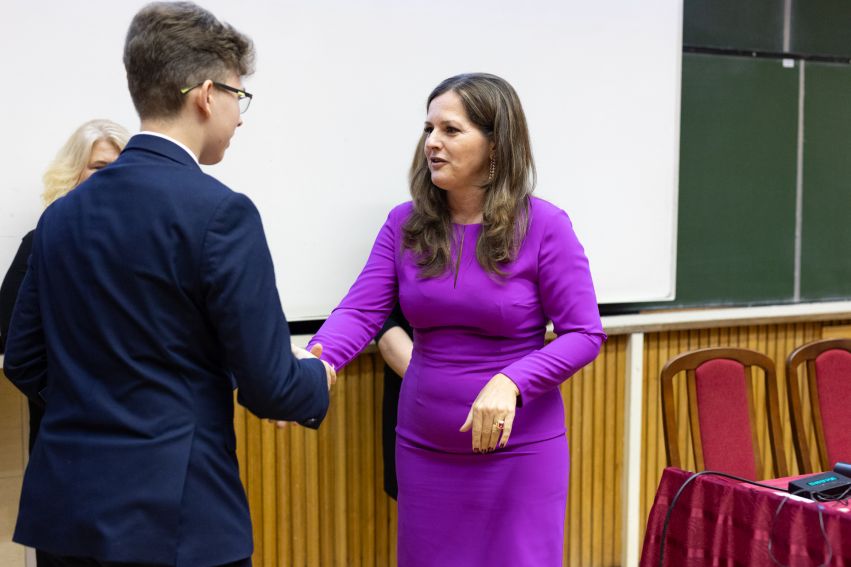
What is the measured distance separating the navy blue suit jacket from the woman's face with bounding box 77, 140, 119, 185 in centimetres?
125

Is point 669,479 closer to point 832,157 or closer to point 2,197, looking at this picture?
point 2,197

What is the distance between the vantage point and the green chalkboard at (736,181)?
12.5 feet

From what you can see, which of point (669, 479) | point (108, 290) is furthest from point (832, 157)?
point (108, 290)

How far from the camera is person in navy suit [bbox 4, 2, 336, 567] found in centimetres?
129

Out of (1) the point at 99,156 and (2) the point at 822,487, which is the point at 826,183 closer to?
(2) the point at 822,487

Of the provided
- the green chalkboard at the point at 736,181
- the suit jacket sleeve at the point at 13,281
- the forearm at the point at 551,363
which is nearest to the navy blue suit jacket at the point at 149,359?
the forearm at the point at 551,363

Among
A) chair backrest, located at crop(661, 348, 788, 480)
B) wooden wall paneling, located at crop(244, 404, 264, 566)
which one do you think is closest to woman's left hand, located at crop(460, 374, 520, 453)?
chair backrest, located at crop(661, 348, 788, 480)

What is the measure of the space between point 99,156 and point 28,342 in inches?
48.0

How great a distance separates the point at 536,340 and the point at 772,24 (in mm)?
2480

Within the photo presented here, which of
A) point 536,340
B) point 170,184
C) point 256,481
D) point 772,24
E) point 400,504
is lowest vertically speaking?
point 256,481

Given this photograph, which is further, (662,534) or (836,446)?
(836,446)

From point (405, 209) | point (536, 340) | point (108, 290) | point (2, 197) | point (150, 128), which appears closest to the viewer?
point (108, 290)

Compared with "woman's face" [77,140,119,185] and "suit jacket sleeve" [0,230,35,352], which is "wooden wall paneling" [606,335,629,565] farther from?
"suit jacket sleeve" [0,230,35,352]

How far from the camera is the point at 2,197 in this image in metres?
2.63
